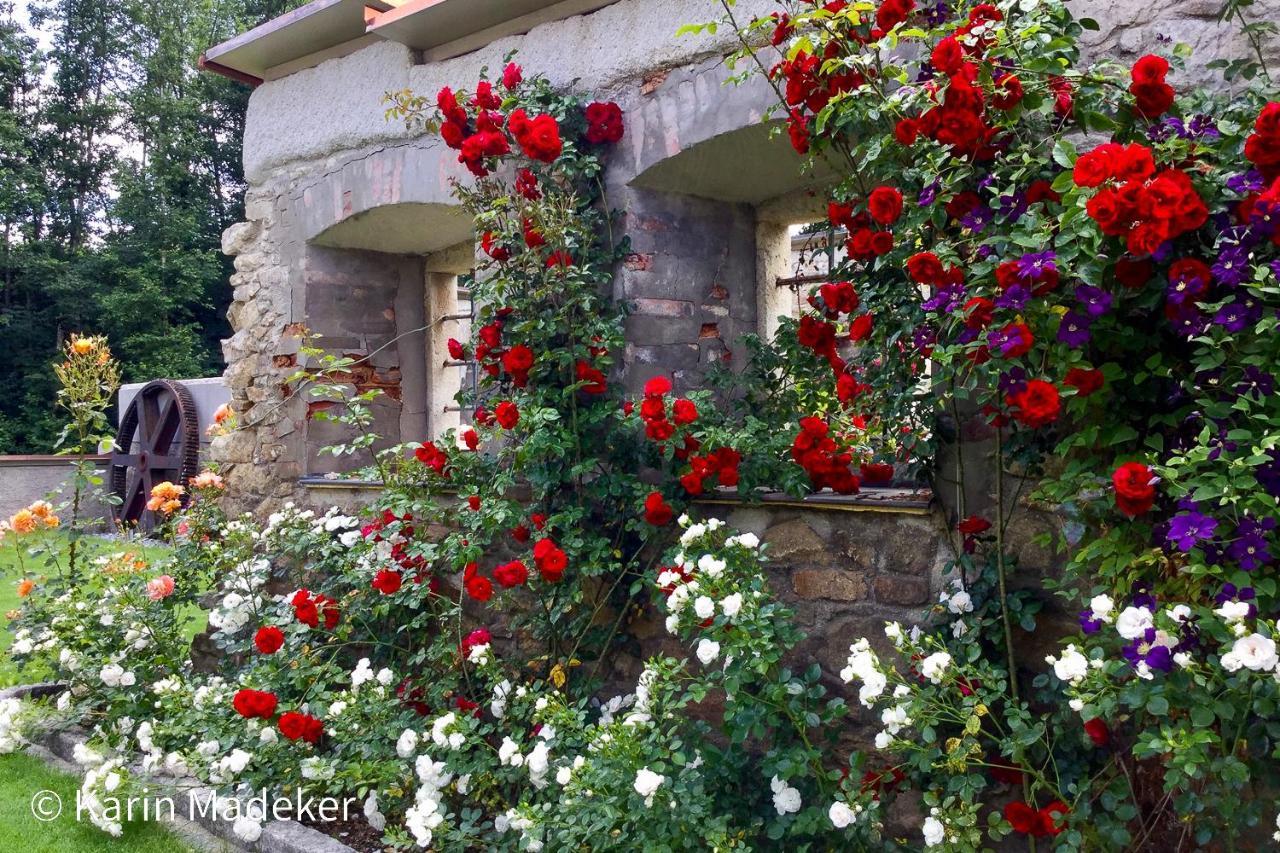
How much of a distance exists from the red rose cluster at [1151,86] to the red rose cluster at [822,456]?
100 centimetres

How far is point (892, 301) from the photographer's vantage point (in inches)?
88.6

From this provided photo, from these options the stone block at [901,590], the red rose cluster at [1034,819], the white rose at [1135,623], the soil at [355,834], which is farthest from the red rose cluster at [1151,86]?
the soil at [355,834]

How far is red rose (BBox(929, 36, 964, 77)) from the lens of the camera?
6.22ft

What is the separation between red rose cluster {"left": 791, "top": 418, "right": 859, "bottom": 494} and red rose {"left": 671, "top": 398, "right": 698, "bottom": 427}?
0.28m

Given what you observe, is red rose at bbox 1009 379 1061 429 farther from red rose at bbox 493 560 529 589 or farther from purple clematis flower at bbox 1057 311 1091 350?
red rose at bbox 493 560 529 589

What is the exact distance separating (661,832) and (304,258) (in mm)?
3051

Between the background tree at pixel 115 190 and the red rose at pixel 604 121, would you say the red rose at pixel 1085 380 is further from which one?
the background tree at pixel 115 190

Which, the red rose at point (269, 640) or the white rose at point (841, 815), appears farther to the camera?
the red rose at point (269, 640)

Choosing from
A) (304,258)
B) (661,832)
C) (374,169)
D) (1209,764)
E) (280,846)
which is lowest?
(280,846)

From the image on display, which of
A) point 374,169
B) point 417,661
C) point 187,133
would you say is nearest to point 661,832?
point 417,661

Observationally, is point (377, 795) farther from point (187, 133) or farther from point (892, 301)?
point (187, 133)

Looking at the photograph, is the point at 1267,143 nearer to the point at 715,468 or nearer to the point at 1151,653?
the point at 1151,653

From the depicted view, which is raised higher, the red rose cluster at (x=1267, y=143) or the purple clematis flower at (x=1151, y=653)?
the red rose cluster at (x=1267, y=143)

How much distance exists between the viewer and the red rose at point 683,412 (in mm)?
2493
